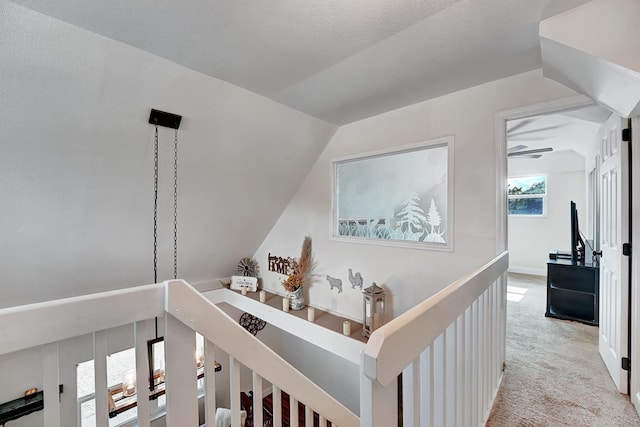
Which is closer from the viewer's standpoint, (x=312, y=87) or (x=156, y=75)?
(x=156, y=75)

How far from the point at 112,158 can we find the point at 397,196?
8.63 feet

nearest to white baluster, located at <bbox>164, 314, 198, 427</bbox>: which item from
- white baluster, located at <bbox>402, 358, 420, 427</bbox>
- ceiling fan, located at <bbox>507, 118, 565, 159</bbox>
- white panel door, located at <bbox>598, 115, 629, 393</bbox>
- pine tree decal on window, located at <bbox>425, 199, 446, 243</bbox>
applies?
white baluster, located at <bbox>402, 358, 420, 427</bbox>

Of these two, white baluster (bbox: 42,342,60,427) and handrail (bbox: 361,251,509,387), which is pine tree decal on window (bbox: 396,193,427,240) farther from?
white baluster (bbox: 42,342,60,427)

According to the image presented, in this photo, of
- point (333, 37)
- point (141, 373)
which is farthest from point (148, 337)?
point (333, 37)

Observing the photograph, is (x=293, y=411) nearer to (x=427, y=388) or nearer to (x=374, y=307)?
(x=427, y=388)

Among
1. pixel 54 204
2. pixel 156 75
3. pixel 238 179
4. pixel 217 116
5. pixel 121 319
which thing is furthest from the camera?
pixel 238 179

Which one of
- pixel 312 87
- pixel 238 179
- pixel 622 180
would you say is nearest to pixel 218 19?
pixel 312 87

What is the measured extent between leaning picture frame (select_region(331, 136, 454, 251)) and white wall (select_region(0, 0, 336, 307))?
2.05ft

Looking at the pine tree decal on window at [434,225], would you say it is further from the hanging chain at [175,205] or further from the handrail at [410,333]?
the hanging chain at [175,205]

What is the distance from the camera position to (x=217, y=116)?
2.43 m

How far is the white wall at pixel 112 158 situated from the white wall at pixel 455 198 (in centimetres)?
48

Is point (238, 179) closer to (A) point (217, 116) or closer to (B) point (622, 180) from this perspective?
(A) point (217, 116)

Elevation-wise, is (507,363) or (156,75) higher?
(156,75)

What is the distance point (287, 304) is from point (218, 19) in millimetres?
3139
